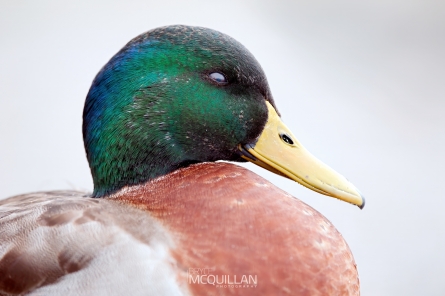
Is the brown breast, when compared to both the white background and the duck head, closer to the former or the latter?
the duck head

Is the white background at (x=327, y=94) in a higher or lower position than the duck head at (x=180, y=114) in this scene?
lower

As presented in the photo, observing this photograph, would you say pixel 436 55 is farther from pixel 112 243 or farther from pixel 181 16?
pixel 112 243

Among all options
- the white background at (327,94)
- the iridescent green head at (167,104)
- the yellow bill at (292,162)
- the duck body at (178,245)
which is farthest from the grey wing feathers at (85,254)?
the white background at (327,94)

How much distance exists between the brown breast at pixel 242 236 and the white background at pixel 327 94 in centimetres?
173

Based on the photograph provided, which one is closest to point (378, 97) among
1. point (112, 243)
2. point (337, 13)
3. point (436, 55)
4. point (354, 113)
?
point (354, 113)

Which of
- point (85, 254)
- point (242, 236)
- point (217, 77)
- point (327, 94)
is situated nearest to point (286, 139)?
point (217, 77)

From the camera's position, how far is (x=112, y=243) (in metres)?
1.42

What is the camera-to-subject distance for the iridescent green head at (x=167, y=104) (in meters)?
1.63

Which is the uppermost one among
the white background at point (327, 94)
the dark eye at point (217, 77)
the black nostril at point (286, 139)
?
the dark eye at point (217, 77)

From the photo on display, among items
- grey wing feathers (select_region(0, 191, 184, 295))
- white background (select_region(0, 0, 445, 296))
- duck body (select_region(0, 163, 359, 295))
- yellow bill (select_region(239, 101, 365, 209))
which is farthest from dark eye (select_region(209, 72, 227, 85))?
white background (select_region(0, 0, 445, 296))

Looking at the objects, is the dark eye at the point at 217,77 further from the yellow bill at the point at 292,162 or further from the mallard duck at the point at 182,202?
the yellow bill at the point at 292,162

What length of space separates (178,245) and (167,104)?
15.1 inches

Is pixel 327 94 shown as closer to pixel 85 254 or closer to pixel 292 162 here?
pixel 292 162

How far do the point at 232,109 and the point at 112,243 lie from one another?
18.7 inches
